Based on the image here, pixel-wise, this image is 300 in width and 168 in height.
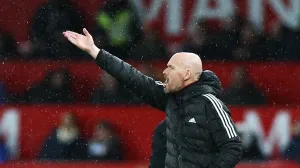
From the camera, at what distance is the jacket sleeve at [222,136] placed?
6.38 metres

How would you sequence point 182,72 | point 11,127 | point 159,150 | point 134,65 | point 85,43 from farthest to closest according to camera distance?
point 134,65
point 11,127
point 159,150
point 85,43
point 182,72

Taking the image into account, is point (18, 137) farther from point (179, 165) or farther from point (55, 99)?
point (179, 165)

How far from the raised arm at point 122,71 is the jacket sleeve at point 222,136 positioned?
0.49 m

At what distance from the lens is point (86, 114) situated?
38.0 ft

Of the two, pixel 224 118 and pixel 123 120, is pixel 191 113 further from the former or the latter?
pixel 123 120

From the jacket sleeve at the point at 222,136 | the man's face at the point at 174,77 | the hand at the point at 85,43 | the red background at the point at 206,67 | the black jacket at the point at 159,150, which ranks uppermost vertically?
the red background at the point at 206,67

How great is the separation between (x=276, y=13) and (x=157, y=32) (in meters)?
1.59

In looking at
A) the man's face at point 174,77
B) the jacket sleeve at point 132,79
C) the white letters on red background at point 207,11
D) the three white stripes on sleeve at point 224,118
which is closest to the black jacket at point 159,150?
the jacket sleeve at point 132,79

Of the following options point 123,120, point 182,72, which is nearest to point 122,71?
point 182,72

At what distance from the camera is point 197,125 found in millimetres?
6473

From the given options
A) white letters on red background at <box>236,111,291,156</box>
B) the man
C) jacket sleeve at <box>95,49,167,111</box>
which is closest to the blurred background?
white letters on red background at <box>236,111,291,156</box>

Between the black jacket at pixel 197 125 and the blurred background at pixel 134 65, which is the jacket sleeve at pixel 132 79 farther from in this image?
the blurred background at pixel 134 65

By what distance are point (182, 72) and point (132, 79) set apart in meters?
0.36

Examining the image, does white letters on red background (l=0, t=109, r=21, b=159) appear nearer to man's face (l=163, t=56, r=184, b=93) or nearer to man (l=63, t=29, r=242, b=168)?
man (l=63, t=29, r=242, b=168)
